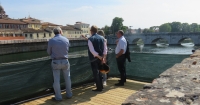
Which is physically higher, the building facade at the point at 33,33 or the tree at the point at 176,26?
the tree at the point at 176,26

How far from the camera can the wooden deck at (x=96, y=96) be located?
4066 millimetres

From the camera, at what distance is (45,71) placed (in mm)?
4719

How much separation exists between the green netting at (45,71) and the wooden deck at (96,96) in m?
0.35

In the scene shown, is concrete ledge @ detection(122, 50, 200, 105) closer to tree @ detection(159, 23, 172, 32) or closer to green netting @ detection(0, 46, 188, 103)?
green netting @ detection(0, 46, 188, 103)

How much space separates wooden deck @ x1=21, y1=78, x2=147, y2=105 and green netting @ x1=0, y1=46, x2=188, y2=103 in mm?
350

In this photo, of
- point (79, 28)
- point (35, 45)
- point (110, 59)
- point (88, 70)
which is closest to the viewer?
point (88, 70)

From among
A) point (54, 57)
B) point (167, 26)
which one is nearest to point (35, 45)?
point (54, 57)

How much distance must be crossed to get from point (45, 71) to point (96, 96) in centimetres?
141

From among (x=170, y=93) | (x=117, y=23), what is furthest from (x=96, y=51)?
(x=117, y=23)

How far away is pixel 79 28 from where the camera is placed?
90.8 meters

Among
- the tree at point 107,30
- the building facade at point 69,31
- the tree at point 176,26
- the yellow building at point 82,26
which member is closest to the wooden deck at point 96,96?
the building facade at point 69,31

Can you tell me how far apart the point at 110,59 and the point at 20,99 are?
320 cm

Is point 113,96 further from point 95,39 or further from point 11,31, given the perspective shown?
point 11,31

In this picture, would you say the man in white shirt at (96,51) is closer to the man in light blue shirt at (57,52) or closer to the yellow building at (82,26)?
the man in light blue shirt at (57,52)
